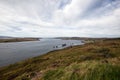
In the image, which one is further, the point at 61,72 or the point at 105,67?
the point at 61,72

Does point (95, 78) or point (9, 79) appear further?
point (9, 79)

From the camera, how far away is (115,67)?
10.6m

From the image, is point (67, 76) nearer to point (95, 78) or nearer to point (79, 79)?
point (79, 79)

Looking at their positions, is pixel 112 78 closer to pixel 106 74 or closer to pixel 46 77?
pixel 106 74

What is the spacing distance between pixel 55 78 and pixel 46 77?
1.23 metres

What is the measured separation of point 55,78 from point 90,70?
350cm

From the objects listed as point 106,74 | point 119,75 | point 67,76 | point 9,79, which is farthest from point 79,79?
point 9,79

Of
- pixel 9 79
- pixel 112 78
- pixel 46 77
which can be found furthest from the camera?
pixel 9 79

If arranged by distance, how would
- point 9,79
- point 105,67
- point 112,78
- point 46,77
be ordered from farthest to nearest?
point 9,79 → point 46,77 → point 105,67 → point 112,78

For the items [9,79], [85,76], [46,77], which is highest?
[85,76]

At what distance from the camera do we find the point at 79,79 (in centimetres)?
992

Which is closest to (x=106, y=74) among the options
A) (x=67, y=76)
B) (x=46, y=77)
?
(x=67, y=76)

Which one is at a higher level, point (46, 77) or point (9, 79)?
point (46, 77)

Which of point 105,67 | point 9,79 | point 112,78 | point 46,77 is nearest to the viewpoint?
point 112,78
